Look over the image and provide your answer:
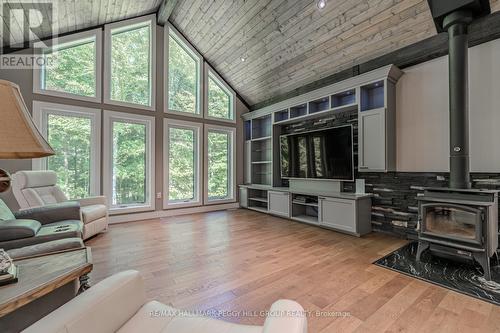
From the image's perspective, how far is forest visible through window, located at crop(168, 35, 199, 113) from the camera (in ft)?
16.9

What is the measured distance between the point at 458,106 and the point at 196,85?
4.80 m

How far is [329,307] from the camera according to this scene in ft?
5.77

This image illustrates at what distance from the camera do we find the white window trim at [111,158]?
4320 millimetres

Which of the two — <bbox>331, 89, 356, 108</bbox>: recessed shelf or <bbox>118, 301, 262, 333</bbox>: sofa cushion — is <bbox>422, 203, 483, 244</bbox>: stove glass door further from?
<bbox>118, 301, 262, 333</bbox>: sofa cushion

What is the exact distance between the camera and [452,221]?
2.51 m

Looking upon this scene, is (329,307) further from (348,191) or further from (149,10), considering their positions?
(149,10)

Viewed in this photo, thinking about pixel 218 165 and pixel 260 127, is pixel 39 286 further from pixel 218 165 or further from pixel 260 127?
pixel 260 127

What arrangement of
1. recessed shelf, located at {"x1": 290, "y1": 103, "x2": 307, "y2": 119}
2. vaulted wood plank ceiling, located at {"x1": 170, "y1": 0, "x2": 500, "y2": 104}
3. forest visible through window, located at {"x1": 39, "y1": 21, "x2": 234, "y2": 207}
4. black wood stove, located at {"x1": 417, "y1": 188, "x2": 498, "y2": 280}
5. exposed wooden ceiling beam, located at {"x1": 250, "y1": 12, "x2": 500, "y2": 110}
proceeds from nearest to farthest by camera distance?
black wood stove, located at {"x1": 417, "y1": 188, "x2": 498, "y2": 280}, exposed wooden ceiling beam, located at {"x1": 250, "y1": 12, "x2": 500, "y2": 110}, vaulted wood plank ceiling, located at {"x1": 170, "y1": 0, "x2": 500, "y2": 104}, forest visible through window, located at {"x1": 39, "y1": 21, "x2": 234, "y2": 207}, recessed shelf, located at {"x1": 290, "y1": 103, "x2": 307, "y2": 119}

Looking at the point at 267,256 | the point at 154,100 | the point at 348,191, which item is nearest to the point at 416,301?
the point at 267,256

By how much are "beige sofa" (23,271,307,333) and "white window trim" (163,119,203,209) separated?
4100 mm

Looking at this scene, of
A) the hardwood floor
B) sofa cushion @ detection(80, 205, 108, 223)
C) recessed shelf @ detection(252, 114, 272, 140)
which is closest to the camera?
the hardwood floor

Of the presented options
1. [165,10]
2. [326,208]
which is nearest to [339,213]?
[326,208]

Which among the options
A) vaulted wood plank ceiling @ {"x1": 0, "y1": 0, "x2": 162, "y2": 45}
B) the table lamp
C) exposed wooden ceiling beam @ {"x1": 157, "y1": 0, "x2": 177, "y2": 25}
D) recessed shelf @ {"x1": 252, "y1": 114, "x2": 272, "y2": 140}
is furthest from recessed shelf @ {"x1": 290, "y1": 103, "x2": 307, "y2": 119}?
the table lamp

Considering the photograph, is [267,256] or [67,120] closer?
[267,256]
